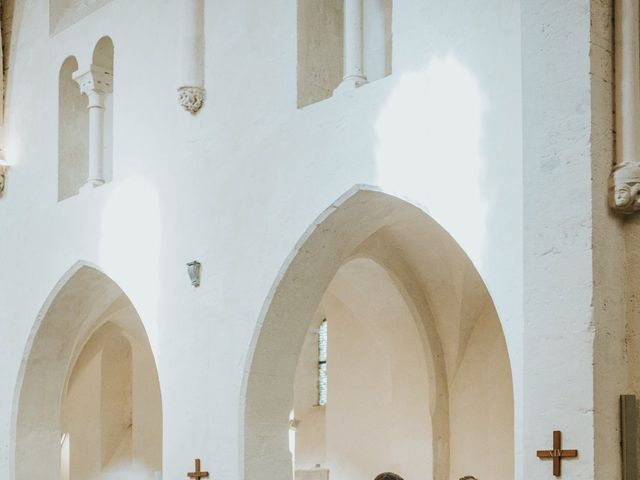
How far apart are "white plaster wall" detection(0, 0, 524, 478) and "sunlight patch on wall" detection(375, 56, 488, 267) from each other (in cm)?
1

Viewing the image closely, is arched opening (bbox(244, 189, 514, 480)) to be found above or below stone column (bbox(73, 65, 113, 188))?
below

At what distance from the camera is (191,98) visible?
9.43 m

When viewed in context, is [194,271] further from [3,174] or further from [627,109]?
[627,109]

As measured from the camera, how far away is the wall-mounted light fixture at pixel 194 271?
926cm

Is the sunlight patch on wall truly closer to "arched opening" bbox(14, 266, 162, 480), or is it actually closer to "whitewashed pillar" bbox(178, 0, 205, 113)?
"whitewashed pillar" bbox(178, 0, 205, 113)

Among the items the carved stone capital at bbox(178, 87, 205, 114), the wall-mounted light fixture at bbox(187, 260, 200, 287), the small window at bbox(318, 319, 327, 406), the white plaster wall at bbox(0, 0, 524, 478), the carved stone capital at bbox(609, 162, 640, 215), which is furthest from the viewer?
the small window at bbox(318, 319, 327, 406)

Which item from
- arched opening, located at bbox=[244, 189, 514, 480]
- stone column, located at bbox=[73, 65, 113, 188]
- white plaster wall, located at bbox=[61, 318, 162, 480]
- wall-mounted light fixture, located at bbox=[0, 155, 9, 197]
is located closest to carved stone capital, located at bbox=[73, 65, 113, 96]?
stone column, located at bbox=[73, 65, 113, 188]

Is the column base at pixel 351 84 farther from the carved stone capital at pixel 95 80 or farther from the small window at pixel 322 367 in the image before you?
the small window at pixel 322 367

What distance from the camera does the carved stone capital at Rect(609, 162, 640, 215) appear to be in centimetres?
627

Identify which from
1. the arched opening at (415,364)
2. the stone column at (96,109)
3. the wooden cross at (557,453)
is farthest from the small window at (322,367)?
the wooden cross at (557,453)

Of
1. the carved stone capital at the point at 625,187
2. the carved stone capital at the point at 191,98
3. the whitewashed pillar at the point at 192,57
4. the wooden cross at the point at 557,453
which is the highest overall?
the whitewashed pillar at the point at 192,57

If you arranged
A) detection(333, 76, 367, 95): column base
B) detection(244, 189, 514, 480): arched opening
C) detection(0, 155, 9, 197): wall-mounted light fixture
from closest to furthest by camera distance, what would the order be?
1. detection(333, 76, 367, 95): column base
2. detection(244, 189, 514, 480): arched opening
3. detection(0, 155, 9, 197): wall-mounted light fixture

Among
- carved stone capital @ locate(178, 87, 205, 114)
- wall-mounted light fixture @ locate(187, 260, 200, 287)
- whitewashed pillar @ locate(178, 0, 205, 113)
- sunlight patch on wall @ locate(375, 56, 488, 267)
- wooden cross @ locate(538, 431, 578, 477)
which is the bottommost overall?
wooden cross @ locate(538, 431, 578, 477)

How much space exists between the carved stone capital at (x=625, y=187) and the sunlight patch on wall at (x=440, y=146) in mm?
853
